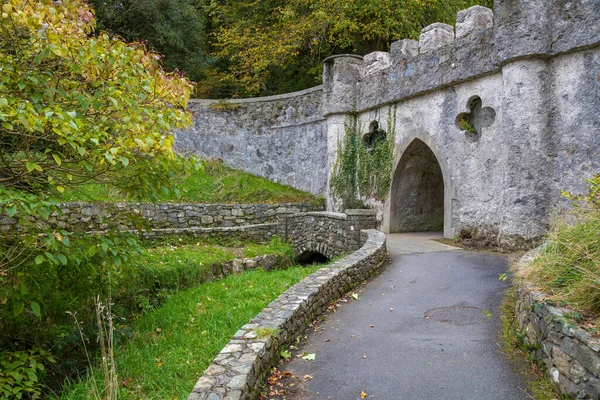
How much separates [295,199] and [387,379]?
11.7m

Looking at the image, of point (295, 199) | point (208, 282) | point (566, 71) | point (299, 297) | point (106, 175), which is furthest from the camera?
point (295, 199)

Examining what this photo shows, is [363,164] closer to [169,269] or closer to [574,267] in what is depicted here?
[169,269]

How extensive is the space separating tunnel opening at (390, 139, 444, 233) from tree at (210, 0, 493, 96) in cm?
595

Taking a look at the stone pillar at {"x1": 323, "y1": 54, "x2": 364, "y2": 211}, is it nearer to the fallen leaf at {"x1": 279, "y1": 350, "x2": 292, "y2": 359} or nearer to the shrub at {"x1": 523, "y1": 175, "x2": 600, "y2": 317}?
the shrub at {"x1": 523, "y1": 175, "x2": 600, "y2": 317}

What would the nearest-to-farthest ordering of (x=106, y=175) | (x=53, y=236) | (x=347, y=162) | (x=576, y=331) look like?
(x=576, y=331) → (x=53, y=236) → (x=106, y=175) → (x=347, y=162)

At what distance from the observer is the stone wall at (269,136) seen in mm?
16047

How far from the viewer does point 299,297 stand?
5.70 m

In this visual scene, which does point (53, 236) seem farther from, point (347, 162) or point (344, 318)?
point (347, 162)

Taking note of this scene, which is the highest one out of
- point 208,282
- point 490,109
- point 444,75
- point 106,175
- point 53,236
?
point 444,75

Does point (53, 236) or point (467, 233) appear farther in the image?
point (467, 233)

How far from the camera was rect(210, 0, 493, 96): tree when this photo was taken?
54.4 ft

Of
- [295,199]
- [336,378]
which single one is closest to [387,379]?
[336,378]

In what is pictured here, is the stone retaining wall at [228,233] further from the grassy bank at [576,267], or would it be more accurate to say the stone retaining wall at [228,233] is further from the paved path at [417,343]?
the grassy bank at [576,267]

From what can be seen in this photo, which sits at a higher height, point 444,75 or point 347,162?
point 444,75
